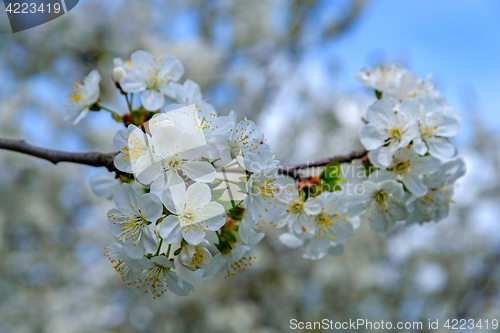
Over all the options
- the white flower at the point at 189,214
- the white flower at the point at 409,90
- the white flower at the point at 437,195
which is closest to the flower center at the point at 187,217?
the white flower at the point at 189,214

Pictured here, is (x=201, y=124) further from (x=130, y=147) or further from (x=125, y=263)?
(x=125, y=263)

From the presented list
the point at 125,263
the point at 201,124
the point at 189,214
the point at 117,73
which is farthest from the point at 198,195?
the point at 117,73

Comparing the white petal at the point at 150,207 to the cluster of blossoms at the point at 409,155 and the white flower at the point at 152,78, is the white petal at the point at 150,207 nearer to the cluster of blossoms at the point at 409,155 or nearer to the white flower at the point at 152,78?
the white flower at the point at 152,78

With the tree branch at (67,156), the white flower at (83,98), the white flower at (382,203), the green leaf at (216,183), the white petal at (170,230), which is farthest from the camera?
the white flower at (83,98)

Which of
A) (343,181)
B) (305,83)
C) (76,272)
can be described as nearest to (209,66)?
(305,83)

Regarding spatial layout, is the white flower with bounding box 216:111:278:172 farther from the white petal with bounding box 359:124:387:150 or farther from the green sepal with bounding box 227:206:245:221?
the white petal with bounding box 359:124:387:150

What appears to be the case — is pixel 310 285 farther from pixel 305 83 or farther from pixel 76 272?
pixel 305 83
